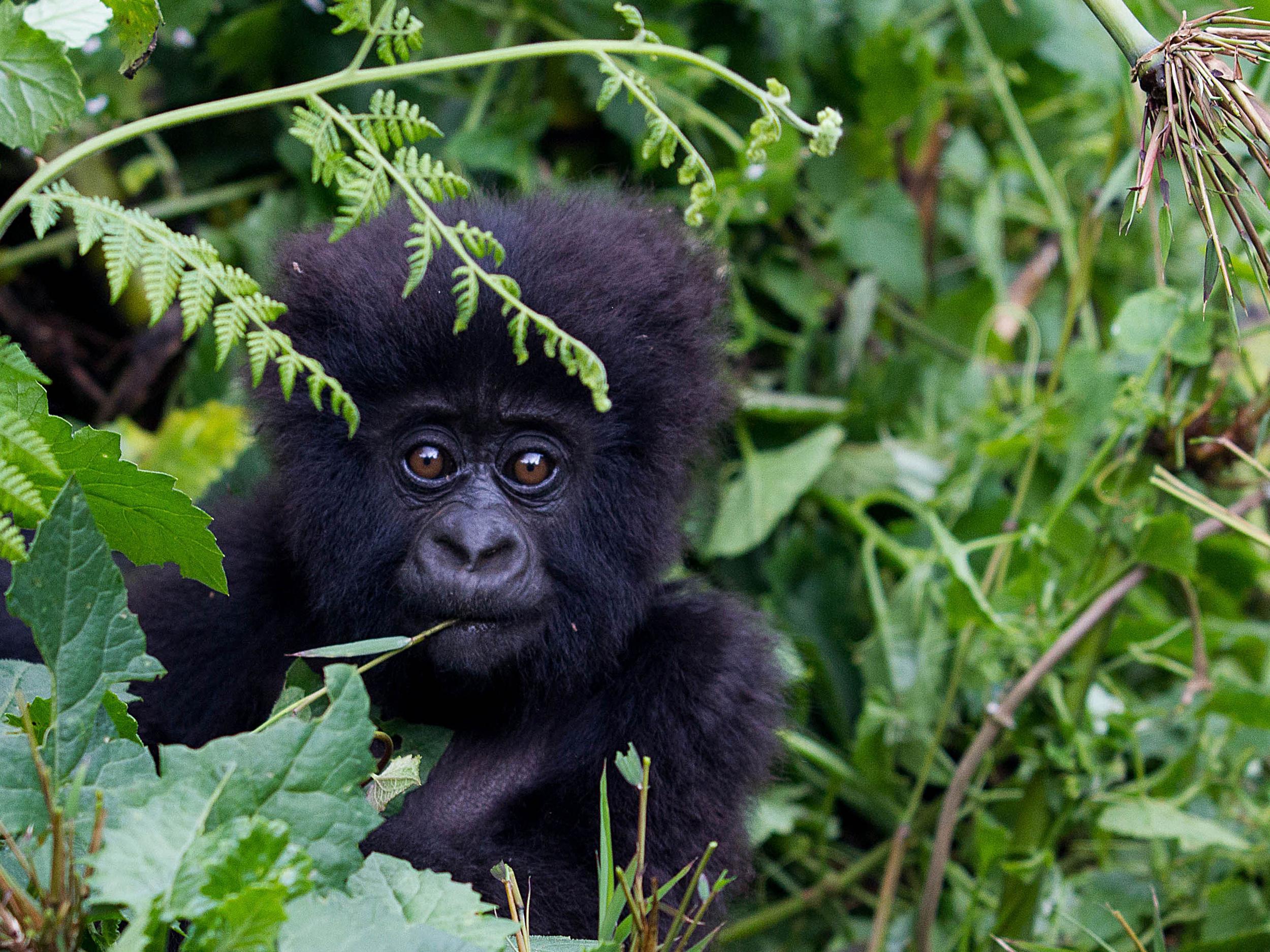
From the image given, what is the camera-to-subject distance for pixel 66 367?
12.0 feet

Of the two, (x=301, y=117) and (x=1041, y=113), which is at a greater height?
(x=1041, y=113)

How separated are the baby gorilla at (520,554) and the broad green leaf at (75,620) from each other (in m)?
0.68

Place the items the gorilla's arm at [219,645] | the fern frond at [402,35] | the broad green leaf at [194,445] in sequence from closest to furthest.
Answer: the fern frond at [402,35] < the gorilla's arm at [219,645] < the broad green leaf at [194,445]

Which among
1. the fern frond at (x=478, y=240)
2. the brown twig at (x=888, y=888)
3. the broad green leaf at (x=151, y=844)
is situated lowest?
the brown twig at (x=888, y=888)

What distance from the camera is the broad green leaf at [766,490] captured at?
3.21m

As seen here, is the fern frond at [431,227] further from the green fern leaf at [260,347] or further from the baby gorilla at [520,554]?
the baby gorilla at [520,554]

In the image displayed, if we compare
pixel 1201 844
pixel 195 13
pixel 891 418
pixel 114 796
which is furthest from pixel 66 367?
pixel 1201 844

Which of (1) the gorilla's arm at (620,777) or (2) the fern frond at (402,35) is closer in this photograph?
(2) the fern frond at (402,35)

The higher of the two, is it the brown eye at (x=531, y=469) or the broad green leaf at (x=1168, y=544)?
the broad green leaf at (x=1168, y=544)

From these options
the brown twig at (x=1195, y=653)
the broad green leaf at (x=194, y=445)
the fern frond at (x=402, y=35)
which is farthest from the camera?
the broad green leaf at (x=194, y=445)

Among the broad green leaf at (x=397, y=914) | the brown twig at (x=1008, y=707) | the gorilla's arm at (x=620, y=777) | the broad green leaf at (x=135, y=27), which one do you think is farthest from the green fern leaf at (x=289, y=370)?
the brown twig at (x=1008, y=707)

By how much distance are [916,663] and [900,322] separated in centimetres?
135

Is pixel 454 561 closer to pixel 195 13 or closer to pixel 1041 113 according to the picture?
pixel 195 13

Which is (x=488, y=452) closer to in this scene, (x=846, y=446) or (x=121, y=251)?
(x=121, y=251)
